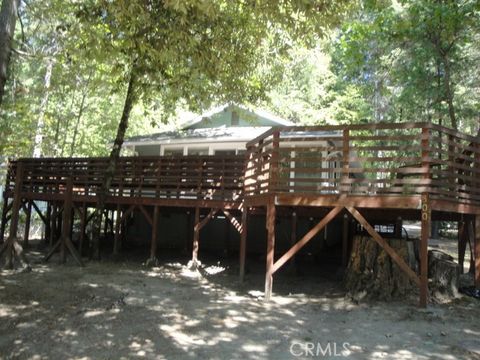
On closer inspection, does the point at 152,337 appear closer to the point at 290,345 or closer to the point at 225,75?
the point at 290,345

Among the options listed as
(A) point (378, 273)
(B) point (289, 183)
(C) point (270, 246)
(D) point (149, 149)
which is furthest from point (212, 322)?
(D) point (149, 149)

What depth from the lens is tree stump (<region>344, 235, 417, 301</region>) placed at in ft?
28.0

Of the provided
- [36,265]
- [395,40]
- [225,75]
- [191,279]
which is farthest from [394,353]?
[395,40]

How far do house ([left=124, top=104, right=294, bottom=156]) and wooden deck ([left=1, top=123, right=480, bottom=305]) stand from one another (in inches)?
73.9

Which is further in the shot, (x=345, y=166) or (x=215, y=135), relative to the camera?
(x=215, y=135)

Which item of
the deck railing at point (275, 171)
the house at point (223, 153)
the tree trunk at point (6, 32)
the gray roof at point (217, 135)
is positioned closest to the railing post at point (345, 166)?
the deck railing at point (275, 171)

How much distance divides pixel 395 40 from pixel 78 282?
1331cm

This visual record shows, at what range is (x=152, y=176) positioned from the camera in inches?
577

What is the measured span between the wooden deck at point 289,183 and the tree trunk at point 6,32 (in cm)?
499

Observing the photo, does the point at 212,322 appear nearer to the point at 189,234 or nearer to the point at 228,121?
the point at 189,234

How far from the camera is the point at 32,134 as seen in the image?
24922 millimetres

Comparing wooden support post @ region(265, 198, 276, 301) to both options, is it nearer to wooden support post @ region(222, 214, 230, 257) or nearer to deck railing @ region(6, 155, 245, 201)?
deck railing @ region(6, 155, 245, 201)

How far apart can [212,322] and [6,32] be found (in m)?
5.98

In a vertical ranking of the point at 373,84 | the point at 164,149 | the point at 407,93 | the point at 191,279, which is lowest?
the point at 191,279
